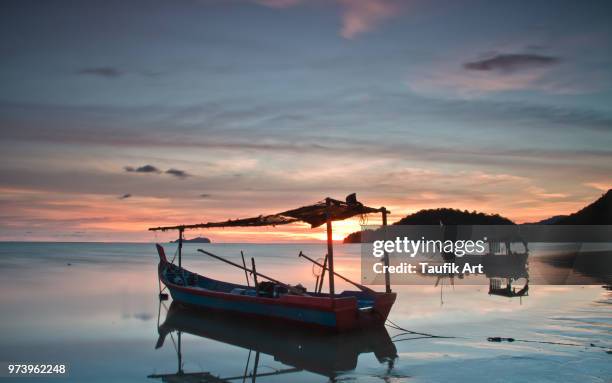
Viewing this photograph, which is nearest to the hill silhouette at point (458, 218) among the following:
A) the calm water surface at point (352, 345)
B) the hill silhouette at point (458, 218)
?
the hill silhouette at point (458, 218)

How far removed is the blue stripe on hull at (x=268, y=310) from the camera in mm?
14688

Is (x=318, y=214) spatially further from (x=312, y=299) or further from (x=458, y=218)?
(x=458, y=218)

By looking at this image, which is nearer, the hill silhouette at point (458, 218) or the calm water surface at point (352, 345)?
the calm water surface at point (352, 345)

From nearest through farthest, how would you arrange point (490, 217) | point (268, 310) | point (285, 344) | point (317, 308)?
point (285, 344) → point (317, 308) → point (268, 310) → point (490, 217)

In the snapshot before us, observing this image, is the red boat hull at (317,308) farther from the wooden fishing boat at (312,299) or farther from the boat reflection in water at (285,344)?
the boat reflection in water at (285,344)

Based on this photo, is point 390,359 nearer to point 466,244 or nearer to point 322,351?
point 322,351

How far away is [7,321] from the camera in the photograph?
Result: 1995 centimetres

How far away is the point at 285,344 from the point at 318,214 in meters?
4.66

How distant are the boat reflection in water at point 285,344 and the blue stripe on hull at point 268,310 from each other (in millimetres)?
466

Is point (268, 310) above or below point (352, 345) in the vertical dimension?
above

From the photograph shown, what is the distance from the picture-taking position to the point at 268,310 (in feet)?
53.5

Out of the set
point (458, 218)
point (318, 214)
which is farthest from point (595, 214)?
point (318, 214)

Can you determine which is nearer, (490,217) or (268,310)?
(268,310)

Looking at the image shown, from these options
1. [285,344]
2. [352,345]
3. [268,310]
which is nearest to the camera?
[352,345]
